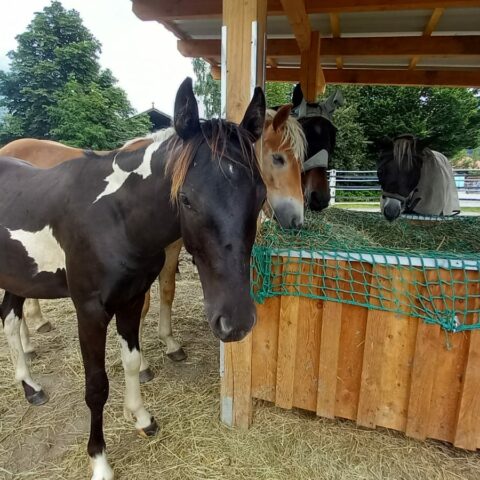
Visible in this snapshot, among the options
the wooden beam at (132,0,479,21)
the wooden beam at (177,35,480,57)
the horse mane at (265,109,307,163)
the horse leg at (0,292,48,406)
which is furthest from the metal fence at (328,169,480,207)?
the horse leg at (0,292,48,406)

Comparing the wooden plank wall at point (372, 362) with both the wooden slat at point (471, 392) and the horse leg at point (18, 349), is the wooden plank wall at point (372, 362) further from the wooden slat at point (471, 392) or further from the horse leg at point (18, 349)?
the horse leg at point (18, 349)

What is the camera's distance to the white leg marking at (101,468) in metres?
1.76

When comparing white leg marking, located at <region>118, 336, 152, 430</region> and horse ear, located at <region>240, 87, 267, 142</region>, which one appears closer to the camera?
horse ear, located at <region>240, 87, 267, 142</region>

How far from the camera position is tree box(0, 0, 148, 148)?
60.1 ft

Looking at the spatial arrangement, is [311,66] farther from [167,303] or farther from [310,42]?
[167,303]

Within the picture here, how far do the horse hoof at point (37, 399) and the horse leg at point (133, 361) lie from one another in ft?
2.42

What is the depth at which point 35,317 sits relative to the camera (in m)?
3.50

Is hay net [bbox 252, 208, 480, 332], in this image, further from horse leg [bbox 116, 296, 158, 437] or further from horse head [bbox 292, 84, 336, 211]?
horse head [bbox 292, 84, 336, 211]

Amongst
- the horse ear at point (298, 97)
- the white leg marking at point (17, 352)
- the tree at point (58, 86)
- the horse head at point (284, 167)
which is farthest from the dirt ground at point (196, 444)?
the tree at point (58, 86)

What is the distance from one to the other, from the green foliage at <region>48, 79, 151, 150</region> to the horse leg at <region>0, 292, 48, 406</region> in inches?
643

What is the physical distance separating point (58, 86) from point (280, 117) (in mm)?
25256

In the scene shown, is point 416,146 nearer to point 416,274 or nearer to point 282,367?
point 416,274

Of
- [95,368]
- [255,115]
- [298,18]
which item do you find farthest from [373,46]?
[95,368]

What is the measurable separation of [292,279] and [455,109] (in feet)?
63.0
